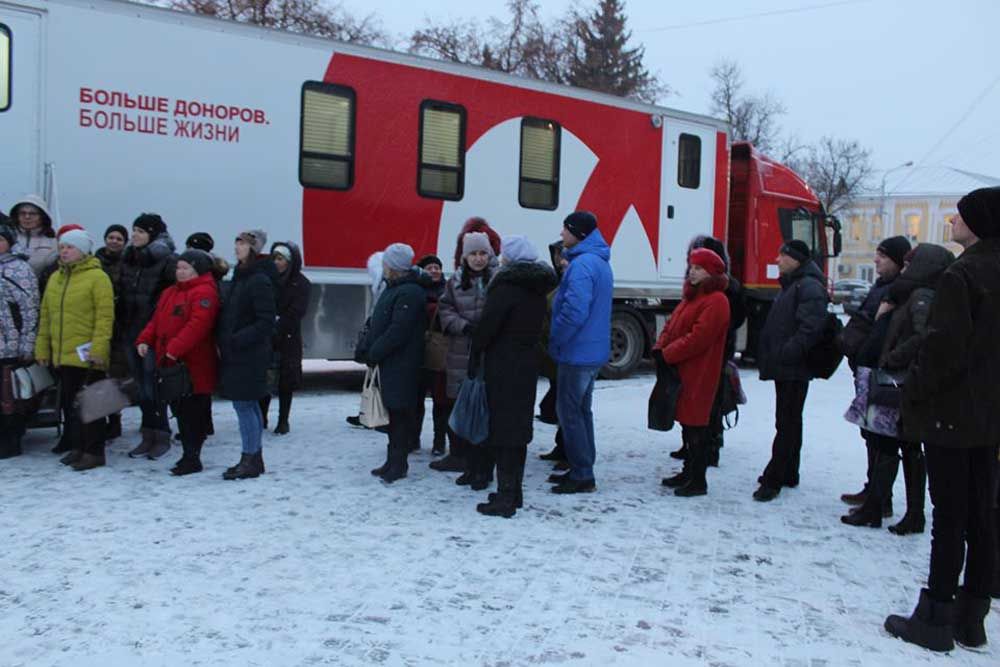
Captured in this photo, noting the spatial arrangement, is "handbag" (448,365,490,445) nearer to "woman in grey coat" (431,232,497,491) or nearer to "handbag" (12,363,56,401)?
A: "woman in grey coat" (431,232,497,491)

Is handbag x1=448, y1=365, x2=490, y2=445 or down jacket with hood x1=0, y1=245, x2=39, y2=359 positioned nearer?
handbag x1=448, y1=365, x2=490, y2=445

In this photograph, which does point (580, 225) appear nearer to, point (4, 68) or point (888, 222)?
point (4, 68)

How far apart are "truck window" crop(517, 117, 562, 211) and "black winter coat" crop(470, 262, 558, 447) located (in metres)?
5.26

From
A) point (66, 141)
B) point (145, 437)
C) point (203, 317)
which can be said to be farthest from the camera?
point (66, 141)

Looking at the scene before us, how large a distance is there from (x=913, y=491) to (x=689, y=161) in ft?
24.4

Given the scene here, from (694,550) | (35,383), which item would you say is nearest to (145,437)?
(35,383)

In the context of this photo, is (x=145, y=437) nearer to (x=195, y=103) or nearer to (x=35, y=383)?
(x=35, y=383)

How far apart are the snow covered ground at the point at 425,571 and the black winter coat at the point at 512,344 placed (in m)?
0.57

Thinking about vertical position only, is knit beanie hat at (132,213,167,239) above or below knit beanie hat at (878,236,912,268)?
above

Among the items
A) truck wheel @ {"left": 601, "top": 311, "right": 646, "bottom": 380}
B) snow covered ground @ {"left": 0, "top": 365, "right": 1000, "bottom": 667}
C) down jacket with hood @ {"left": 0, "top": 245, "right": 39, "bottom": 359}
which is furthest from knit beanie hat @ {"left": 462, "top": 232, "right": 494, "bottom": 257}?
truck wheel @ {"left": 601, "top": 311, "right": 646, "bottom": 380}

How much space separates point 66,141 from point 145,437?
2920 millimetres

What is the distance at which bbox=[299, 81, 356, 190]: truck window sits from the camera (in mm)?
9031

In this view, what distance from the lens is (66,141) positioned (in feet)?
25.7

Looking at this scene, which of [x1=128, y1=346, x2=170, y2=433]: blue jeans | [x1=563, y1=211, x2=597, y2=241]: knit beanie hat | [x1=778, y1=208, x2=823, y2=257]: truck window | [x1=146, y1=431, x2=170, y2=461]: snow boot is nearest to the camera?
[x1=563, y1=211, x2=597, y2=241]: knit beanie hat
